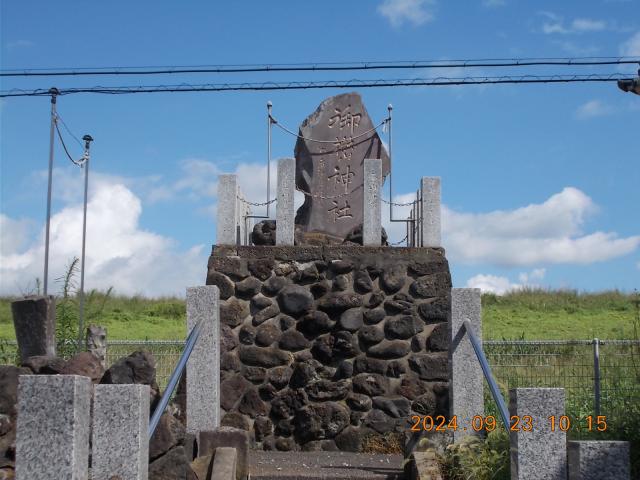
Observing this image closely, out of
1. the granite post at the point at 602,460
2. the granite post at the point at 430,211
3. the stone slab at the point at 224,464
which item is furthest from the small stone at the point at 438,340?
the granite post at the point at 602,460

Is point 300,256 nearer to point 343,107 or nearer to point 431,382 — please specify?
point 431,382

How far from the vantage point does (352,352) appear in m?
8.90

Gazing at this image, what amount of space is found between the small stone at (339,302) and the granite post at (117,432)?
4.05 m

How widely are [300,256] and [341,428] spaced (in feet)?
6.48

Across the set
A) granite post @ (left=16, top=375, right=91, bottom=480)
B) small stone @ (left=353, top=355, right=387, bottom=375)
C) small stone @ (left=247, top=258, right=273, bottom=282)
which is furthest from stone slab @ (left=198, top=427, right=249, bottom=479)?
granite post @ (left=16, top=375, right=91, bottom=480)

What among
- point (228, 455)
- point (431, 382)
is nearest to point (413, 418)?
point (431, 382)

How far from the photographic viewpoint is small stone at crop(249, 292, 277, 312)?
8984 mm

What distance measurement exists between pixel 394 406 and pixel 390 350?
0.62 metres

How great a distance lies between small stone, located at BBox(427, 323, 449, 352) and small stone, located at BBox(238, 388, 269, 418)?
6.43 feet

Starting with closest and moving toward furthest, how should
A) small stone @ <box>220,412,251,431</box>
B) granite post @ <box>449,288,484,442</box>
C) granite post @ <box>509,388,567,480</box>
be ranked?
1. granite post @ <box>509,388,567,480</box>
2. granite post @ <box>449,288,484,442</box>
3. small stone @ <box>220,412,251,431</box>

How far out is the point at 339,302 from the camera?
8977mm

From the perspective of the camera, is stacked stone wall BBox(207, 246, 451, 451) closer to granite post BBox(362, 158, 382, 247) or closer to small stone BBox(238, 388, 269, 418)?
small stone BBox(238, 388, 269, 418)

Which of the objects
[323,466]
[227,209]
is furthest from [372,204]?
[323,466]

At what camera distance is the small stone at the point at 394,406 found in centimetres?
870
